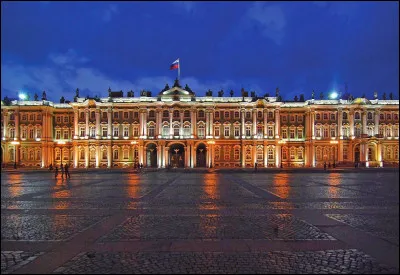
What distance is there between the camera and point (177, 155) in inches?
2982

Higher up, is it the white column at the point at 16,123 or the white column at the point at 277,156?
the white column at the point at 16,123

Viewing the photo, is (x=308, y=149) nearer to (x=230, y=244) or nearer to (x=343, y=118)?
(x=343, y=118)

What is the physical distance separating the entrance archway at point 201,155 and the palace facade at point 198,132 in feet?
0.67

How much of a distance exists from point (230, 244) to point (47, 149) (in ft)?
239

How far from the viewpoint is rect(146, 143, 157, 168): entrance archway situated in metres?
75.0

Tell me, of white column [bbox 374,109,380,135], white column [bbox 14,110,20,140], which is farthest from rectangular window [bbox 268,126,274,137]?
white column [bbox 14,110,20,140]

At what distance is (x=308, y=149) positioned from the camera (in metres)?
75.1

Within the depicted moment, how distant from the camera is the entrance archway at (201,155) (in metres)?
75.0

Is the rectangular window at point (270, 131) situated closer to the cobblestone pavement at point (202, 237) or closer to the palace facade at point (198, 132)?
the palace facade at point (198, 132)

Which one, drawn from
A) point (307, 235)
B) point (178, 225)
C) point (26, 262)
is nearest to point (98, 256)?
point (26, 262)

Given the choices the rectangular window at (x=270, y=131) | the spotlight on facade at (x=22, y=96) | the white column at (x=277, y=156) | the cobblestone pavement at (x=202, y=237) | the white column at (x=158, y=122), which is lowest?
the cobblestone pavement at (x=202, y=237)

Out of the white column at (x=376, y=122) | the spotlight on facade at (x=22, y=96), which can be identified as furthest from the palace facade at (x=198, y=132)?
the spotlight on facade at (x=22, y=96)

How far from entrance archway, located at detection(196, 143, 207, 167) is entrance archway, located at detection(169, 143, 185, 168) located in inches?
121

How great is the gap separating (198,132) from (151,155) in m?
10.9
